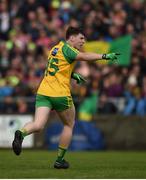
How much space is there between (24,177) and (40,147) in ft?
34.9

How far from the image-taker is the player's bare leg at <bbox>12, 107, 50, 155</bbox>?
1126cm

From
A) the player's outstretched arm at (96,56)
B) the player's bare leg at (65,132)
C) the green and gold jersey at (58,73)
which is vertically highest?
the player's outstretched arm at (96,56)

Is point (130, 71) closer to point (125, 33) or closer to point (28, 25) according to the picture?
point (125, 33)

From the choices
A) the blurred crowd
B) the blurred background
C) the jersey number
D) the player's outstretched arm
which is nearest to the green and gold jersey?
the jersey number

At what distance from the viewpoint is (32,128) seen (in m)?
11.4

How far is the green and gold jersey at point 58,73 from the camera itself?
11688 mm

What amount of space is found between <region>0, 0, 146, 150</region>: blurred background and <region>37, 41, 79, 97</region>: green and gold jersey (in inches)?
328

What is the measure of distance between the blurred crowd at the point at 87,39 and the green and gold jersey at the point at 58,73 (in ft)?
28.0

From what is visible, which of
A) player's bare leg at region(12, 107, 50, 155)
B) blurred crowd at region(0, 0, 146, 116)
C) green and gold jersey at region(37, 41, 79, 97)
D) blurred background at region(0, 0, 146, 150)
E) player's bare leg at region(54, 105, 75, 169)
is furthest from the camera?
blurred crowd at region(0, 0, 146, 116)

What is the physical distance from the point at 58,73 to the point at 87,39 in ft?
36.5

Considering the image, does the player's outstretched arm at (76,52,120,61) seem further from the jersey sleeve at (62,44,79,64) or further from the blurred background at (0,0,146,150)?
the blurred background at (0,0,146,150)

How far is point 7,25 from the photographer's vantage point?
24.3 metres

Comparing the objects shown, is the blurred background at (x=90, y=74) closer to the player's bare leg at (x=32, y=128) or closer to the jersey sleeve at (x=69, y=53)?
the jersey sleeve at (x=69, y=53)

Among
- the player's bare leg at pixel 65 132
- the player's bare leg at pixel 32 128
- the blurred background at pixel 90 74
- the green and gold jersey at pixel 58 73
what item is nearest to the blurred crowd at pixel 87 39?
the blurred background at pixel 90 74
